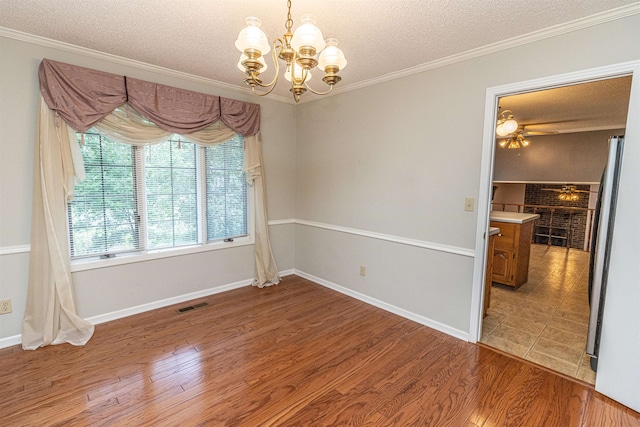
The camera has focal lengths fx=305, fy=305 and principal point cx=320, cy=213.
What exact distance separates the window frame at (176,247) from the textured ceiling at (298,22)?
3.36ft

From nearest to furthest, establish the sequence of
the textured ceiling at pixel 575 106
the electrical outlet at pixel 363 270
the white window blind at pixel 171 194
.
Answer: the white window blind at pixel 171 194, the textured ceiling at pixel 575 106, the electrical outlet at pixel 363 270

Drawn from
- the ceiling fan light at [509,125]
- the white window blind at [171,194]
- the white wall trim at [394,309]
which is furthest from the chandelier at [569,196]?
the white window blind at [171,194]

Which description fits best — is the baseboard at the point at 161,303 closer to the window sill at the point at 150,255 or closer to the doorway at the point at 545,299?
the window sill at the point at 150,255

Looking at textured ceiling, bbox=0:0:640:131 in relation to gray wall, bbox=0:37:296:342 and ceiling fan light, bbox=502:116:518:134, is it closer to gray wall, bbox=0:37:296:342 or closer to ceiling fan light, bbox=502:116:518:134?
gray wall, bbox=0:37:296:342

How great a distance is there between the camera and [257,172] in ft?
12.6

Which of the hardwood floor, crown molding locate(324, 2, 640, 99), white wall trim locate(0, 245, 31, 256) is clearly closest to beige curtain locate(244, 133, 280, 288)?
the hardwood floor

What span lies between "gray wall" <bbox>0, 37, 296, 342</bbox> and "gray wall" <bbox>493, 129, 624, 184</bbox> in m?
A: 4.86

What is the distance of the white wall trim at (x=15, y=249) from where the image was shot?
2.44 metres

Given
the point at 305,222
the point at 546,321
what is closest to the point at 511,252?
the point at 546,321

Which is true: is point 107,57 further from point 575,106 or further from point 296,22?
point 575,106

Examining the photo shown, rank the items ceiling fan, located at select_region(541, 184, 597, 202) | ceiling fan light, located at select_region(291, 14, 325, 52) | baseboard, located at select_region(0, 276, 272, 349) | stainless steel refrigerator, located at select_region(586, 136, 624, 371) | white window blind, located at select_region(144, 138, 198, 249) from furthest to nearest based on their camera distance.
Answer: ceiling fan, located at select_region(541, 184, 597, 202), white window blind, located at select_region(144, 138, 198, 249), baseboard, located at select_region(0, 276, 272, 349), stainless steel refrigerator, located at select_region(586, 136, 624, 371), ceiling fan light, located at select_region(291, 14, 325, 52)

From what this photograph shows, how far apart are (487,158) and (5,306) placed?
413 centimetres

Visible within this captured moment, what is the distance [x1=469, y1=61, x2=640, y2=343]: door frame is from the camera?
2136mm

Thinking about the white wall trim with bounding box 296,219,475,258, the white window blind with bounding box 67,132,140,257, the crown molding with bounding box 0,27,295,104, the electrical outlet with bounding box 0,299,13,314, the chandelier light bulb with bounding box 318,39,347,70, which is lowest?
the electrical outlet with bounding box 0,299,13,314
